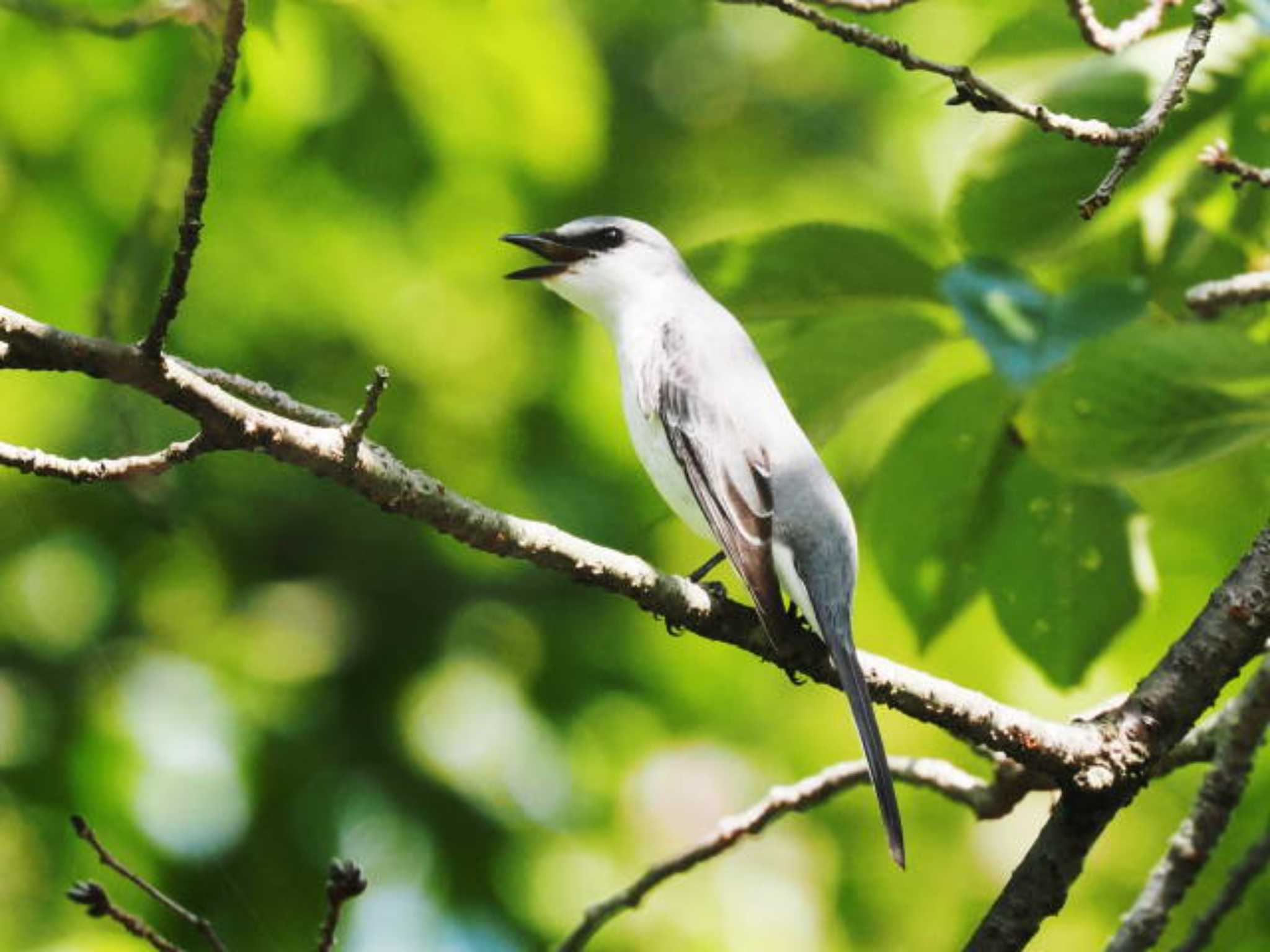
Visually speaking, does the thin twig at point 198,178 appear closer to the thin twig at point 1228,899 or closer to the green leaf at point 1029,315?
the green leaf at point 1029,315

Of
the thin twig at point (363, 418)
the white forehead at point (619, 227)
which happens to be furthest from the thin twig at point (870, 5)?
the white forehead at point (619, 227)

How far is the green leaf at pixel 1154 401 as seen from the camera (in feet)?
7.97

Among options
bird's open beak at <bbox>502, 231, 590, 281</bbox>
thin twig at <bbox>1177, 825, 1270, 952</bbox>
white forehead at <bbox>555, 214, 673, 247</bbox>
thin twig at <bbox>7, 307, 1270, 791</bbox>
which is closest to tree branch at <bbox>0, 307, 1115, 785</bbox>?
thin twig at <bbox>7, 307, 1270, 791</bbox>

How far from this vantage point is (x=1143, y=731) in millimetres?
2568

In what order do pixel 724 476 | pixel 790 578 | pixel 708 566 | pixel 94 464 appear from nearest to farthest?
pixel 94 464 < pixel 790 578 < pixel 724 476 < pixel 708 566

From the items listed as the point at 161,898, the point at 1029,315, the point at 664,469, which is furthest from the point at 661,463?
the point at 161,898

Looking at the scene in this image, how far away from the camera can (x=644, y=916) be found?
17.8 ft

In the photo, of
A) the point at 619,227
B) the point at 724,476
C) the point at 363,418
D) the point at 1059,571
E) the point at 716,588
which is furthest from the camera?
the point at 619,227

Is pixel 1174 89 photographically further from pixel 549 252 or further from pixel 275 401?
pixel 549 252

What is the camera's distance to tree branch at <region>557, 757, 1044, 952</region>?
2.98 metres

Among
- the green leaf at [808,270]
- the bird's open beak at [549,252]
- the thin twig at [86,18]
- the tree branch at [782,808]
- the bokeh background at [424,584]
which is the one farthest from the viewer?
the bird's open beak at [549,252]

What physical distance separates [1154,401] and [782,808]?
1.08m

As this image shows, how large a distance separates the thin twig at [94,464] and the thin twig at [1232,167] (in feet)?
5.45

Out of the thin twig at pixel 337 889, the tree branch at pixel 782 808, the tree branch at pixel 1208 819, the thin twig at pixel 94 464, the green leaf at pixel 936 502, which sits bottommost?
the thin twig at pixel 337 889
